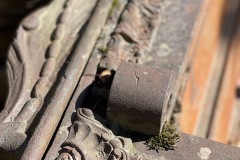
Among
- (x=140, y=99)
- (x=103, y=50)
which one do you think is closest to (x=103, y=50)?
(x=103, y=50)

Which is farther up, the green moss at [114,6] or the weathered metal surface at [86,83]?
the green moss at [114,6]

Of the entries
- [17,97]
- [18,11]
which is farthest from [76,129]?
[18,11]

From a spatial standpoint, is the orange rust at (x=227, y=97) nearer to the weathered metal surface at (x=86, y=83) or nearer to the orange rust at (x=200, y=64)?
the orange rust at (x=200, y=64)

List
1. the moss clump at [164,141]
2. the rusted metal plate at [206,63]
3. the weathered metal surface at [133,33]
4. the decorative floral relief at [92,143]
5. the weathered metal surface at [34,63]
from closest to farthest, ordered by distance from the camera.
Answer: the decorative floral relief at [92,143] → the moss clump at [164,141] → the weathered metal surface at [34,63] → the weathered metal surface at [133,33] → the rusted metal plate at [206,63]

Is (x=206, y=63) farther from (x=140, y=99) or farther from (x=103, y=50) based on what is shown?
(x=140, y=99)

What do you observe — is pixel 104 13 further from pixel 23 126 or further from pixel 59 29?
pixel 23 126

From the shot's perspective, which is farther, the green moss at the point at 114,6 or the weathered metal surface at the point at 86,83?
the green moss at the point at 114,6

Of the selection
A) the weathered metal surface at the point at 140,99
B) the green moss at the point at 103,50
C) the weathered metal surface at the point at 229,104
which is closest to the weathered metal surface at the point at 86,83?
the green moss at the point at 103,50
